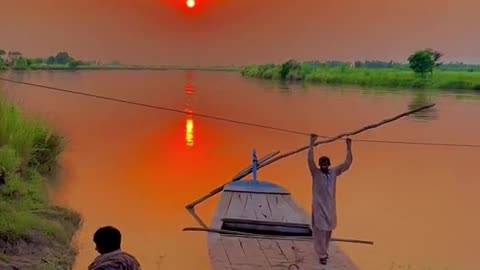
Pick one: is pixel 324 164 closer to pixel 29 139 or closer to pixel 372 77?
pixel 29 139

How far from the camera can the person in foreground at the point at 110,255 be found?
3.02 metres

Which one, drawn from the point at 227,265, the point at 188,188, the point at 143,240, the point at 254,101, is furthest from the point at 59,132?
the point at 254,101

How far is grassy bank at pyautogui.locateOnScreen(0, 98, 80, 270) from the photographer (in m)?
5.89

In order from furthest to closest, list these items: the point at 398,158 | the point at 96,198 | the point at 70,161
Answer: the point at 398,158 < the point at 70,161 < the point at 96,198

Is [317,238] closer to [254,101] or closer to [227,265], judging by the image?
[227,265]

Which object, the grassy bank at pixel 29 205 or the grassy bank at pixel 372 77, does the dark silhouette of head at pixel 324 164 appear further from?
the grassy bank at pixel 372 77

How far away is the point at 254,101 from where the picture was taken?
29656 millimetres

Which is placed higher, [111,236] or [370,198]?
[111,236]

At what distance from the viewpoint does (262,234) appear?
20.8ft

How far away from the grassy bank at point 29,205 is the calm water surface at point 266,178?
1.07 ft

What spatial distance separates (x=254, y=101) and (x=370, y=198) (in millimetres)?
19658

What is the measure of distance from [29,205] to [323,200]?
143 inches

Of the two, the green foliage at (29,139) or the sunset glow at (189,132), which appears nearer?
the green foliage at (29,139)

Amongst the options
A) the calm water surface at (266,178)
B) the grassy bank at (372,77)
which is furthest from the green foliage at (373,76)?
the calm water surface at (266,178)
